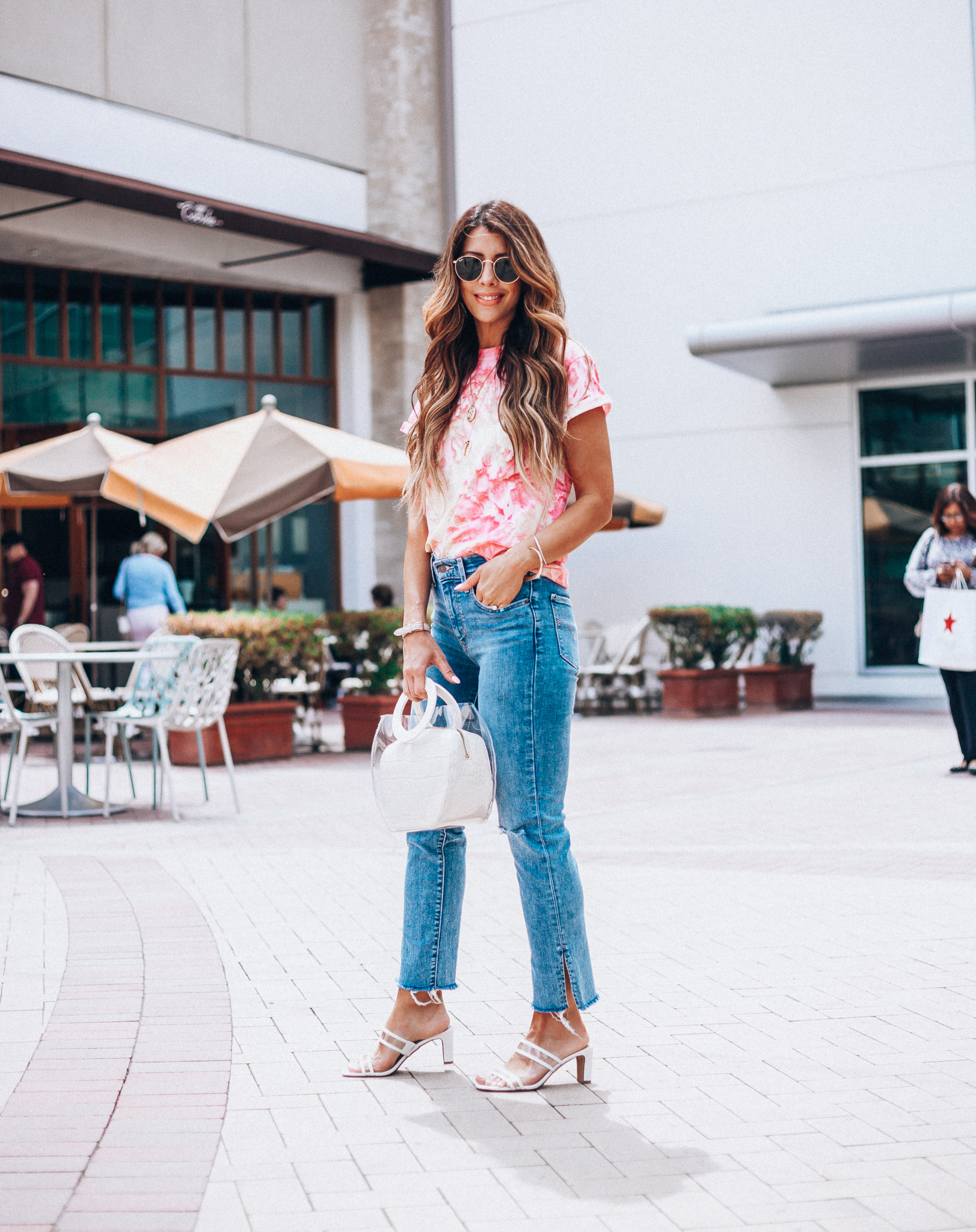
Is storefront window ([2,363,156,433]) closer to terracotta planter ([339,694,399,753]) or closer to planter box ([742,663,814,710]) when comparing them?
terracotta planter ([339,694,399,753])

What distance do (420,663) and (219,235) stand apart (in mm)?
15923

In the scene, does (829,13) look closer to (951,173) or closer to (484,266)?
(951,173)

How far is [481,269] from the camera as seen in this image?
136 inches

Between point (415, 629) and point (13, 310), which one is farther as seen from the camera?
point (13, 310)

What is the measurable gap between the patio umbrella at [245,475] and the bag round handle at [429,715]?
25.7 feet

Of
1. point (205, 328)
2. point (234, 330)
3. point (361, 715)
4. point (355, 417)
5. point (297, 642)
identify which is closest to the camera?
point (297, 642)

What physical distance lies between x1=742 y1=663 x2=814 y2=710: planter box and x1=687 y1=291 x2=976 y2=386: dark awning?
3.41 metres

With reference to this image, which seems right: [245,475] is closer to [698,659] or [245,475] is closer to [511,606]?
[698,659]

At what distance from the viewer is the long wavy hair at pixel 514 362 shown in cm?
338

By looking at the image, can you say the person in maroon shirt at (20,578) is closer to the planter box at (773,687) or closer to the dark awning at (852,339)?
the dark awning at (852,339)

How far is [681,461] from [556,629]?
51.6 ft

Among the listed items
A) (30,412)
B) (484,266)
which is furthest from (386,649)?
(484,266)

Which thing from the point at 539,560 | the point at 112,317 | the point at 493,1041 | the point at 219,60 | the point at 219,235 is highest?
the point at 219,60

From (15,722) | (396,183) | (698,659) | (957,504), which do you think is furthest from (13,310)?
(957,504)
